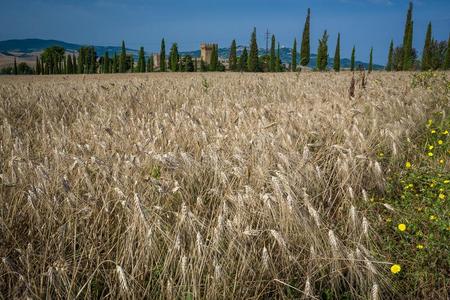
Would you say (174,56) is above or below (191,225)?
above

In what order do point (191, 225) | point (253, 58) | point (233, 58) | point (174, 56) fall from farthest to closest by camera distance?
point (233, 58), point (174, 56), point (253, 58), point (191, 225)

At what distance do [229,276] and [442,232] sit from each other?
133cm

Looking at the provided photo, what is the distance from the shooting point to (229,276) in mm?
1391

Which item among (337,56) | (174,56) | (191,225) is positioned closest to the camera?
(191,225)

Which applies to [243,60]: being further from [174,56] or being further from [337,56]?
[337,56]

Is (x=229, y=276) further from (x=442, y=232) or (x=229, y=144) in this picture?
(x=229, y=144)

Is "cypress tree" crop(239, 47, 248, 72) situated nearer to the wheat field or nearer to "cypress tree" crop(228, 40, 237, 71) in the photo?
"cypress tree" crop(228, 40, 237, 71)

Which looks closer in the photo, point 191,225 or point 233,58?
point 191,225

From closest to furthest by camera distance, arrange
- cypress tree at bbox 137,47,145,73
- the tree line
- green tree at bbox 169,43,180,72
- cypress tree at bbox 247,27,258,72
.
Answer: the tree line
cypress tree at bbox 247,27,258,72
green tree at bbox 169,43,180,72
cypress tree at bbox 137,47,145,73

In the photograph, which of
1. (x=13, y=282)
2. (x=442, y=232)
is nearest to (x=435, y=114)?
(x=442, y=232)

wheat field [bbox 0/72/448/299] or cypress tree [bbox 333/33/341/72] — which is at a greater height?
cypress tree [bbox 333/33/341/72]

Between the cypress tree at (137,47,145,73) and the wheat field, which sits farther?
the cypress tree at (137,47,145,73)

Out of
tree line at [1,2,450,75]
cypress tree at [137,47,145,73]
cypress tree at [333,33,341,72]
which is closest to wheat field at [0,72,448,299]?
tree line at [1,2,450,75]

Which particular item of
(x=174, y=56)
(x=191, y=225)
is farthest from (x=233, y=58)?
(x=191, y=225)
